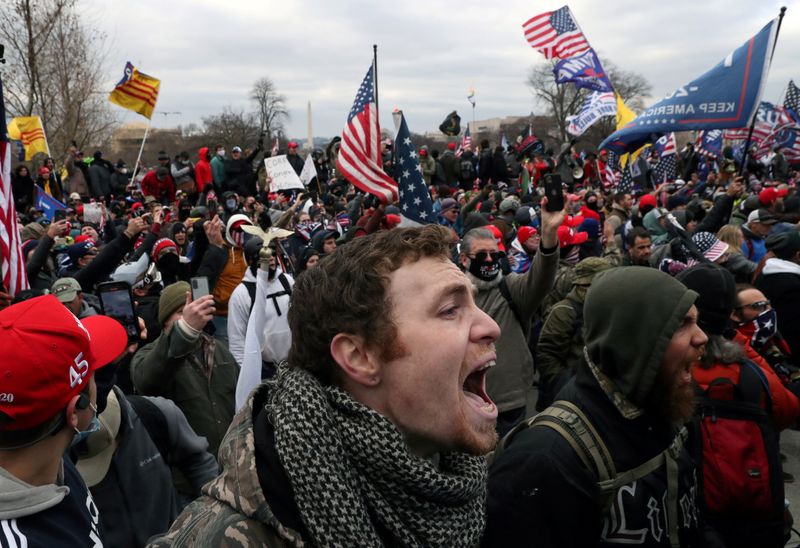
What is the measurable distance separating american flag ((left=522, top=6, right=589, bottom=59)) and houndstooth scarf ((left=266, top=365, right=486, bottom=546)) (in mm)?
13945

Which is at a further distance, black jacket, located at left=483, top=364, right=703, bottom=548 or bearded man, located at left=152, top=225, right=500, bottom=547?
black jacket, located at left=483, top=364, right=703, bottom=548

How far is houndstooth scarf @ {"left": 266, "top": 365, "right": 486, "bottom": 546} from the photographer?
4.30ft

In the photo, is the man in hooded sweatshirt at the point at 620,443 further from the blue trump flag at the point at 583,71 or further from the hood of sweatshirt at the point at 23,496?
the blue trump flag at the point at 583,71

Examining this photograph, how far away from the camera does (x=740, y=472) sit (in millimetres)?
2826

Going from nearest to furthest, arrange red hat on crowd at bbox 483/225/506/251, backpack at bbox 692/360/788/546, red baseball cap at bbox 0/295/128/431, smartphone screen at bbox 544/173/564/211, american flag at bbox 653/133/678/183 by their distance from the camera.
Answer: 1. red baseball cap at bbox 0/295/128/431
2. backpack at bbox 692/360/788/546
3. smartphone screen at bbox 544/173/564/211
4. red hat on crowd at bbox 483/225/506/251
5. american flag at bbox 653/133/678/183

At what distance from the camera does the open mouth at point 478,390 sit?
160 centimetres

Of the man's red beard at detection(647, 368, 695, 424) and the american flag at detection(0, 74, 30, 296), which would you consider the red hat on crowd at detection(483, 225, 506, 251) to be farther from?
the american flag at detection(0, 74, 30, 296)

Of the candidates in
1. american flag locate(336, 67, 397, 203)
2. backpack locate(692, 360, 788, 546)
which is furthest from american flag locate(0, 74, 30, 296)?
backpack locate(692, 360, 788, 546)

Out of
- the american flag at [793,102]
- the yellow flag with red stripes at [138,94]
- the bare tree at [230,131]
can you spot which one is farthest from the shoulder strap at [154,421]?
the bare tree at [230,131]

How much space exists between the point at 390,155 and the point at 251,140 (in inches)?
1255

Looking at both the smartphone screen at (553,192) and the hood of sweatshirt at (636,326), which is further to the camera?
the smartphone screen at (553,192)

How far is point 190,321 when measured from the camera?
12.0 feet

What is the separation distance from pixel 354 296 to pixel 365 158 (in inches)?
269

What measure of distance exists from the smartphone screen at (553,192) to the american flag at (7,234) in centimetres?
358
